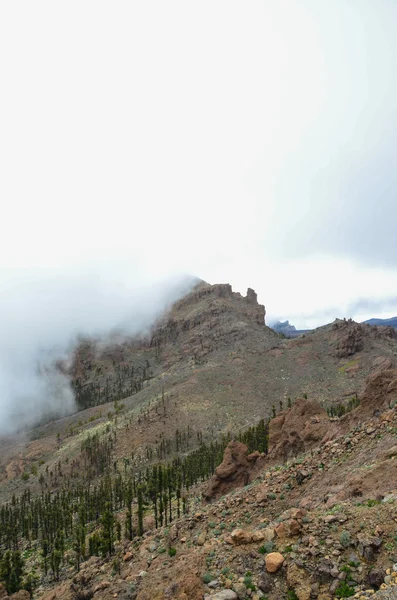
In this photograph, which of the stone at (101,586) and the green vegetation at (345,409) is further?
the green vegetation at (345,409)

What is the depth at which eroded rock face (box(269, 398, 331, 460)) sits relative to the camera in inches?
1630

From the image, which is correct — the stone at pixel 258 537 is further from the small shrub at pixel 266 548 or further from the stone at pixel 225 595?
the stone at pixel 225 595

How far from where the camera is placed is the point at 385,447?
81.2 ft

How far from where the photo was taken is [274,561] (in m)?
15.1

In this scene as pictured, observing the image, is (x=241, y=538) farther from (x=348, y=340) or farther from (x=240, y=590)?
(x=348, y=340)

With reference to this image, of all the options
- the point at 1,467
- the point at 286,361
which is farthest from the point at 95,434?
the point at 286,361

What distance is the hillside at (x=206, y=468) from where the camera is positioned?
65.5 feet

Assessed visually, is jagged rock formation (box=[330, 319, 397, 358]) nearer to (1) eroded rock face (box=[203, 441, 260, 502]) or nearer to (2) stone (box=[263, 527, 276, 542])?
(1) eroded rock face (box=[203, 441, 260, 502])

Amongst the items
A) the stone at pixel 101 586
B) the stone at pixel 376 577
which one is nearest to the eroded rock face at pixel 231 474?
the stone at pixel 101 586

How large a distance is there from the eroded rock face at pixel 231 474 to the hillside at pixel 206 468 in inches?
7.6

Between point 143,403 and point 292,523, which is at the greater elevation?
point 292,523

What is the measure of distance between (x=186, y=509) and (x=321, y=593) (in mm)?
40680

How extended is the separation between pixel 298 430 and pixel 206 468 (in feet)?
147

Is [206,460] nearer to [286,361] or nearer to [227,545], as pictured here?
[227,545]
